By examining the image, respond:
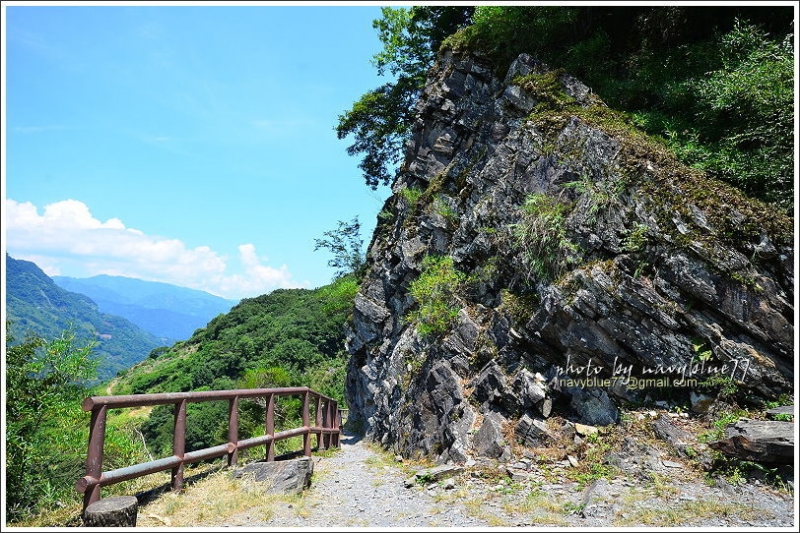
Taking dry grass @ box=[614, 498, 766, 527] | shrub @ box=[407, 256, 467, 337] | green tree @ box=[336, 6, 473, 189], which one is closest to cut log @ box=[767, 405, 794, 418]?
dry grass @ box=[614, 498, 766, 527]

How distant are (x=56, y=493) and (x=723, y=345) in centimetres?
977

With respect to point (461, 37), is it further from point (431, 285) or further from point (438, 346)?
point (438, 346)

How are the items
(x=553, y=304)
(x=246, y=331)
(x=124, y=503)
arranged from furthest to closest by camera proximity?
(x=246, y=331) < (x=553, y=304) < (x=124, y=503)

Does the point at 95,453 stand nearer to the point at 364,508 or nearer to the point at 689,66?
the point at 364,508

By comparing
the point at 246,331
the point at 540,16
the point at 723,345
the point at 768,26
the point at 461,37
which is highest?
the point at 461,37

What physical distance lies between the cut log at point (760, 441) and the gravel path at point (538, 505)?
0.40 m

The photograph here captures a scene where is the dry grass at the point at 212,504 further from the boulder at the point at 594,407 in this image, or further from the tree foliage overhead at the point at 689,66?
the tree foliage overhead at the point at 689,66

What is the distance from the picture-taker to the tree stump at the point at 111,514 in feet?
14.0

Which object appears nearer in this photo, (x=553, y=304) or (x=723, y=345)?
(x=723, y=345)

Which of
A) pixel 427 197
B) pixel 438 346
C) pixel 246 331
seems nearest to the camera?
pixel 438 346

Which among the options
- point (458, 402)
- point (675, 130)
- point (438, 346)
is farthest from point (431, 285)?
point (675, 130)

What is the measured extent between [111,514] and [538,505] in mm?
4647

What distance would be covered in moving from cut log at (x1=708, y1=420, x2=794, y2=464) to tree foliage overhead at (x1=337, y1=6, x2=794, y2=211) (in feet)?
13.0

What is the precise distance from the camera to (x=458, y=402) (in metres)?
9.70
